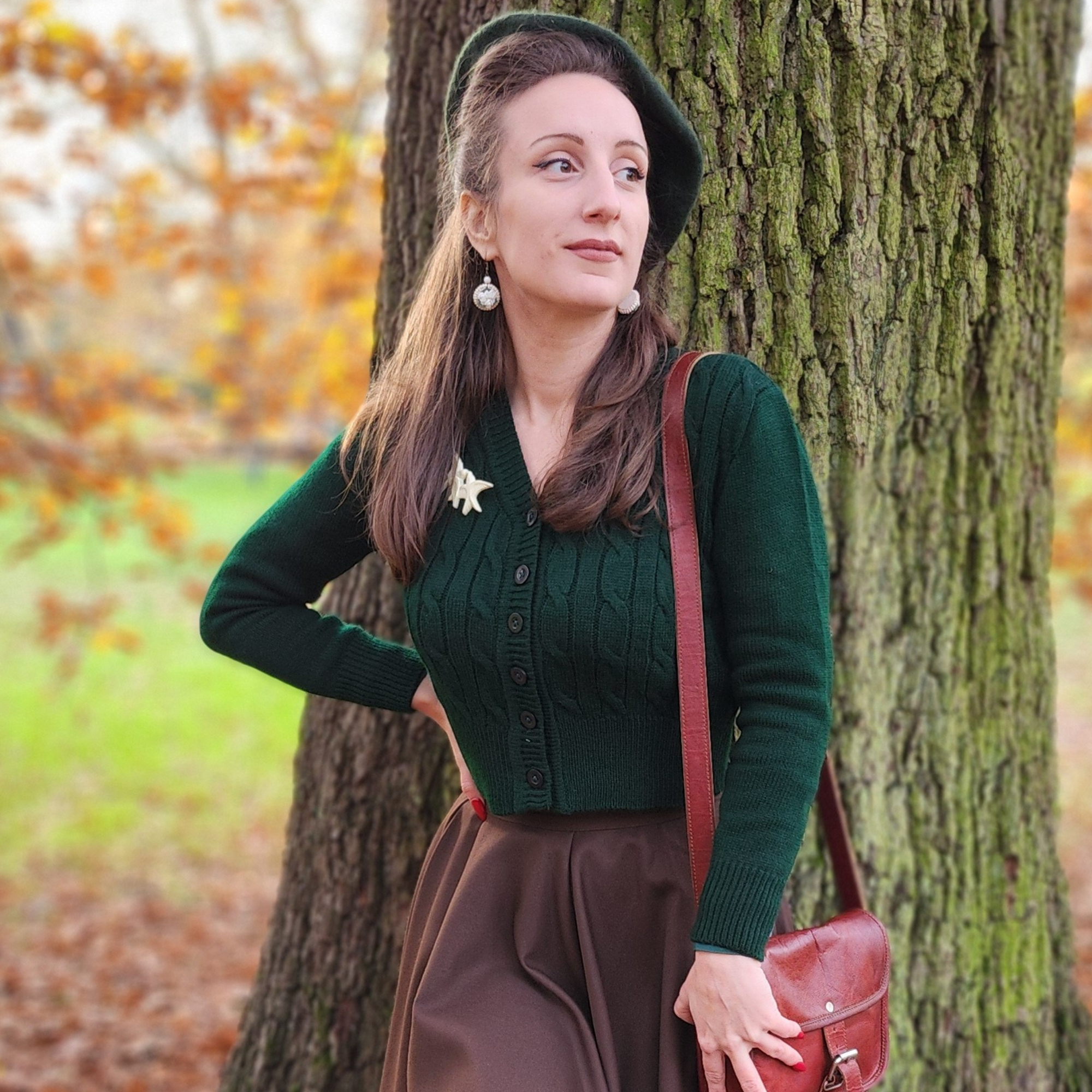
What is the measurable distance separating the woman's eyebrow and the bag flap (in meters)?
1.26

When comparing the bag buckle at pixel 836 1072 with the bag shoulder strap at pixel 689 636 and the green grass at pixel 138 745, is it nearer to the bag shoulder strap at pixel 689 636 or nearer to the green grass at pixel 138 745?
the bag shoulder strap at pixel 689 636

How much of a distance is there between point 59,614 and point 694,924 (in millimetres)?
5645

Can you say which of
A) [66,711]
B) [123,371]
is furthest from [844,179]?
[66,711]

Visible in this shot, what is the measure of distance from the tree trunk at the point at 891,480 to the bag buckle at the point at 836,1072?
2.67 feet

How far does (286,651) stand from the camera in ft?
7.61

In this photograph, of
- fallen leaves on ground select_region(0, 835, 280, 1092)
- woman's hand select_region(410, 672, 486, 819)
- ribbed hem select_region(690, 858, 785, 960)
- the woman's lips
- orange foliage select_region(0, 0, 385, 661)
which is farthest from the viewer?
orange foliage select_region(0, 0, 385, 661)

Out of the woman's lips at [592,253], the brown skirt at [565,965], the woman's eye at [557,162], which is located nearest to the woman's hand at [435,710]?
the brown skirt at [565,965]

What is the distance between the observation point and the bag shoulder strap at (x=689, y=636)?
1795 mm

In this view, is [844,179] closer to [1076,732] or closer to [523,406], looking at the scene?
[523,406]

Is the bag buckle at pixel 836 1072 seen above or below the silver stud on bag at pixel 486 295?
below

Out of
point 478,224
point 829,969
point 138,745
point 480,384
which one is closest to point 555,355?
point 480,384

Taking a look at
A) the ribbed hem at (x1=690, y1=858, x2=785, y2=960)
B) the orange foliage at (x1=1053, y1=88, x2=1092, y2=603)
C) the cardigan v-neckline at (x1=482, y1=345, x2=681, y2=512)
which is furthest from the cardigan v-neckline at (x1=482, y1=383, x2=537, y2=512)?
the orange foliage at (x1=1053, y1=88, x2=1092, y2=603)

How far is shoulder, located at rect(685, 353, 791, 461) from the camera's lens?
1850 millimetres

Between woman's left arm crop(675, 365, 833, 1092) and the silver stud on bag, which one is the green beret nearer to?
the silver stud on bag
